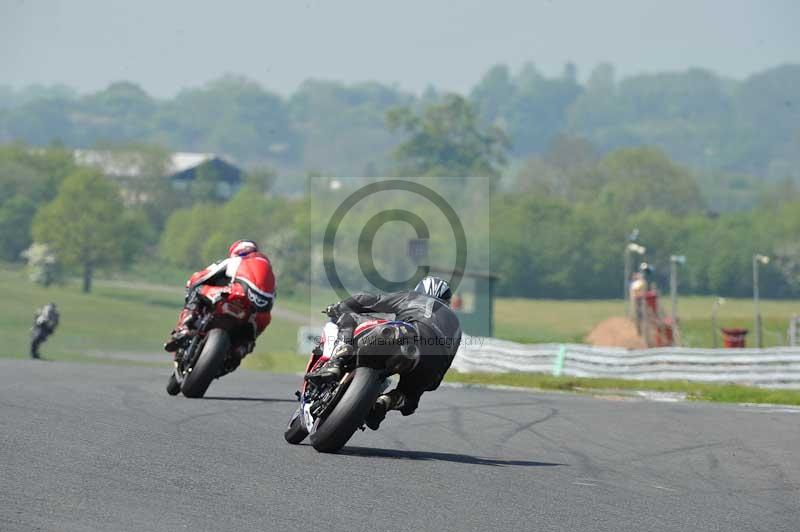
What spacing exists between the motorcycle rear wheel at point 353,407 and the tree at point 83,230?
377ft

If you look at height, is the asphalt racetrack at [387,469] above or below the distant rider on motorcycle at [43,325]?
below

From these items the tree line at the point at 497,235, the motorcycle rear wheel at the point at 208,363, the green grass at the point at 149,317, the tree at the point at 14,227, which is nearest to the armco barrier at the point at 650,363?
the motorcycle rear wheel at the point at 208,363

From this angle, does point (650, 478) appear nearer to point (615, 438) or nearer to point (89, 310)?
point (615, 438)

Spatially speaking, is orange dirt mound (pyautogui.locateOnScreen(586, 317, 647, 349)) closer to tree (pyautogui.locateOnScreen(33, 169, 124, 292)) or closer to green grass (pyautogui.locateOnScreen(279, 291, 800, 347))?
green grass (pyautogui.locateOnScreen(279, 291, 800, 347))

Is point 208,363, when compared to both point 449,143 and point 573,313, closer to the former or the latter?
point 573,313

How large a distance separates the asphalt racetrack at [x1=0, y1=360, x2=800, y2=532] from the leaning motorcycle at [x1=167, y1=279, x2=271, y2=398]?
0.31 meters

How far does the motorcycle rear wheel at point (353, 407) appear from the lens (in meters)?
9.80

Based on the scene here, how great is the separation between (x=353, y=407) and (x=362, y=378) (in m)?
0.21

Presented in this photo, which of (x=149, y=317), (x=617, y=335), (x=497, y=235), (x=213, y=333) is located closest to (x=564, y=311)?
(x=497, y=235)

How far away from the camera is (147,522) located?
23.1 feet

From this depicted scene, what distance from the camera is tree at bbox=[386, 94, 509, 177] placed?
18750cm

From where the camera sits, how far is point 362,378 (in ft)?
32.2

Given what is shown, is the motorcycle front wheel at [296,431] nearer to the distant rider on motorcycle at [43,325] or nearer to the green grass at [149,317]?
the distant rider on motorcycle at [43,325]

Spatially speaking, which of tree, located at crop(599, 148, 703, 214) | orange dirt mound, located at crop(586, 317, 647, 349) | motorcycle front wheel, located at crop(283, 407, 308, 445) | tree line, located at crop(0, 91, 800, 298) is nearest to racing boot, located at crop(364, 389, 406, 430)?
motorcycle front wheel, located at crop(283, 407, 308, 445)
